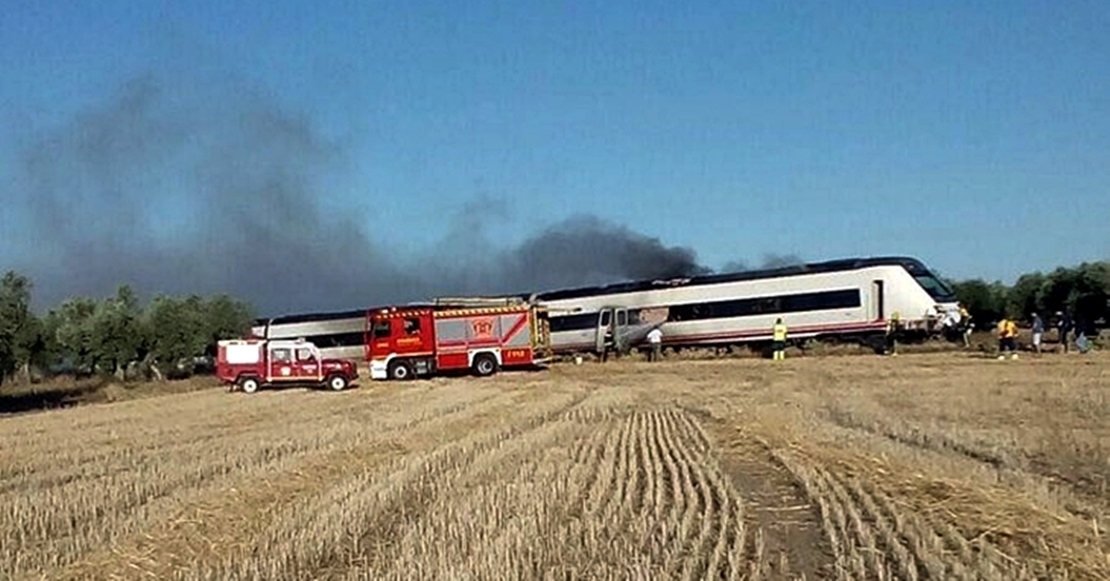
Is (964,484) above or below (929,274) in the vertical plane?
below

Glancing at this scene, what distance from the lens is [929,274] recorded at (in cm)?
5206

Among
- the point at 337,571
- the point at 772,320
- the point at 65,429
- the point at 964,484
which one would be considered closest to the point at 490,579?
the point at 337,571

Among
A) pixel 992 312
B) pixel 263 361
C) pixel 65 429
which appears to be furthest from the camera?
pixel 992 312

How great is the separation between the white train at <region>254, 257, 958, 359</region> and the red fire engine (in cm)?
814

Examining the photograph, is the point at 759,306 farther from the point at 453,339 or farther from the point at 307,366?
the point at 307,366

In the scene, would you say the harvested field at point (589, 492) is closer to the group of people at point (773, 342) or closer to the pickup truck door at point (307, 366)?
the pickup truck door at point (307, 366)

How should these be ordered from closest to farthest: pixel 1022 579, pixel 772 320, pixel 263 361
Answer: pixel 1022 579
pixel 263 361
pixel 772 320

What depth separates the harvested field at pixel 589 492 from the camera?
10.4m

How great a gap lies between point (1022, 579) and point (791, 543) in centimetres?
240

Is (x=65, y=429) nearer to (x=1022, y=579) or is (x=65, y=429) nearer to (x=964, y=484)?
(x=964, y=484)

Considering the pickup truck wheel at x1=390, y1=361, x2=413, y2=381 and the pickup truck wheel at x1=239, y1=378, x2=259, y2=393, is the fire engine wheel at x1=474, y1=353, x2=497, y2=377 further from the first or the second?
the pickup truck wheel at x1=239, y1=378, x2=259, y2=393

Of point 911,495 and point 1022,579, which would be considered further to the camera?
point 911,495

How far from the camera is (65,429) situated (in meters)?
30.6

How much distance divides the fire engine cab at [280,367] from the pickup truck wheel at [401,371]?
1.84m
